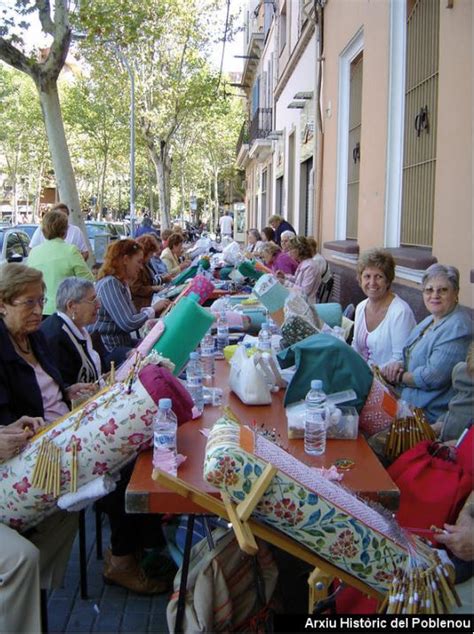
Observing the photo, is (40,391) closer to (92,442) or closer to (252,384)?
(92,442)

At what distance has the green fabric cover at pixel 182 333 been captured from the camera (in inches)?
121

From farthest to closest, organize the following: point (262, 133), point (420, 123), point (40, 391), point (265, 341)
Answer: point (262, 133)
point (420, 123)
point (265, 341)
point (40, 391)

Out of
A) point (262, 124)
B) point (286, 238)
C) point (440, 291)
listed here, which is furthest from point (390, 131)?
point (262, 124)

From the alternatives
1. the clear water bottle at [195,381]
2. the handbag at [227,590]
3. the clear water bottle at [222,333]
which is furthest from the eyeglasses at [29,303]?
the clear water bottle at [222,333]

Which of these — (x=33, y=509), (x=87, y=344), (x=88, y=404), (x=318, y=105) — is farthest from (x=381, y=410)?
(x=318, y=105)

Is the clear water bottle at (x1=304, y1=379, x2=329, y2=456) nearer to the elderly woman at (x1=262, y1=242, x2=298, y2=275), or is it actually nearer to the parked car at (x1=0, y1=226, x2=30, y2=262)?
the elderly woman at (x1=262, y1=242, x2=298, y2=275)

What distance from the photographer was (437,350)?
11.3 feet

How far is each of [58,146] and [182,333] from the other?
7670 millimetres

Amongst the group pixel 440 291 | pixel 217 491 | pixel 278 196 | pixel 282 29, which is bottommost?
pixel 217 491

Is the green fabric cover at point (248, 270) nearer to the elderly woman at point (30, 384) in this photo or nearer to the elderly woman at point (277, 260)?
the elderly woman at point (277, 260)

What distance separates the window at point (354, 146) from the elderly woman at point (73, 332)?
5.78 metres

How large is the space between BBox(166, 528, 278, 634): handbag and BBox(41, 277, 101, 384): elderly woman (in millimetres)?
1351

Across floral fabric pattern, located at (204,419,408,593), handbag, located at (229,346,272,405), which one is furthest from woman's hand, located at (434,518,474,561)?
handbag, located at (229,346,272,405)

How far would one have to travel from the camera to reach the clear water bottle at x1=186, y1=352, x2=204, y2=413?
3.11 meters
